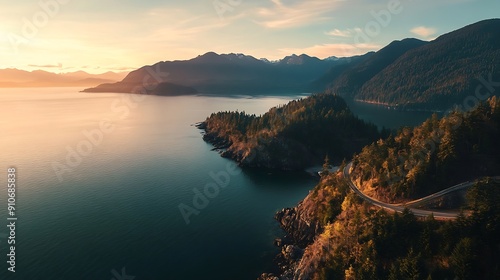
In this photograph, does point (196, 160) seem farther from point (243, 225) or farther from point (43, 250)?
point (43, 250)

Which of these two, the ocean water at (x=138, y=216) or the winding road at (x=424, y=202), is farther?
the ocean water at (x=138, y=216)

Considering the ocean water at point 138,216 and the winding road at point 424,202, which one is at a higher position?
the winding road at point 424,202

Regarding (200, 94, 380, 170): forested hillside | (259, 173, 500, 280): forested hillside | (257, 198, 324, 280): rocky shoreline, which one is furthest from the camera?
(200, 94, 380, 170): forested hillside

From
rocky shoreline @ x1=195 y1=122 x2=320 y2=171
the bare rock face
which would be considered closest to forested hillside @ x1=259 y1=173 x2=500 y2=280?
the bare rock face

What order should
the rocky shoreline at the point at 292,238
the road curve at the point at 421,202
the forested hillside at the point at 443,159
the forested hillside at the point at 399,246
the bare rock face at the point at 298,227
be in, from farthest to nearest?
1. the bare rock face at the point at 298,227
2. the rocky shoreline at the point at 292,238
3. the forested hillside at the point at 443,159
4. the road curve at the point at 421,202
5. the forested hillside at the point at 399,246

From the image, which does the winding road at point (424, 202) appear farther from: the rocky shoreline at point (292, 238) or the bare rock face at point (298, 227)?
the rocky shoreline at point (292, 238)

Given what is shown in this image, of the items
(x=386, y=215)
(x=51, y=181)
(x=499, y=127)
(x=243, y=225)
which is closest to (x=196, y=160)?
(x=51, y=181)

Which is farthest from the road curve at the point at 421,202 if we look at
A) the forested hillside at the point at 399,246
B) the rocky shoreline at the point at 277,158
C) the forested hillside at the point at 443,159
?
the rocky shoreline at the point at 277,158

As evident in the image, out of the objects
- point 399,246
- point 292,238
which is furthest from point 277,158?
point 399,246

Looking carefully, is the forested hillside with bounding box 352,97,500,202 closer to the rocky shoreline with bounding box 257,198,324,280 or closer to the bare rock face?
the bare rock face

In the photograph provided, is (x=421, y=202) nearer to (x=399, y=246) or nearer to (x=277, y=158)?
(x=399, y=246)

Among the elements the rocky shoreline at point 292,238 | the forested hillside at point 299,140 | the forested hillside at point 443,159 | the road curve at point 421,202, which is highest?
the forested hillside at point 443,159
